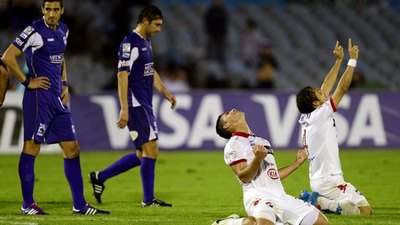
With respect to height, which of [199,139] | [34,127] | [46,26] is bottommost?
[199,139]

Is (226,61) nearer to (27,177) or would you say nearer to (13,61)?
(27,177)

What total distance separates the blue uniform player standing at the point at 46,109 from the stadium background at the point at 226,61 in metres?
8.29

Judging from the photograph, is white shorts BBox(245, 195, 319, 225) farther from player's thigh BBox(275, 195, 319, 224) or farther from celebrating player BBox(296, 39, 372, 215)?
celebrating player BBox(296, 39, 372, 215)

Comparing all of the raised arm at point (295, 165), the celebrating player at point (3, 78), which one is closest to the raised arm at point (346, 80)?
the raised arm at point (295, 165)

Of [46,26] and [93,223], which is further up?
[46,26]

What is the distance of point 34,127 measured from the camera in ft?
36.5

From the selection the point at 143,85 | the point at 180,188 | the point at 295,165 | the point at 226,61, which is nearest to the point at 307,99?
the point at 295,165

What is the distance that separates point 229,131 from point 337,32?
17.8 m

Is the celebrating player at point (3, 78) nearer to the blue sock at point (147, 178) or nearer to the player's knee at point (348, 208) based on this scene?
the blue sock at point (147, 178)

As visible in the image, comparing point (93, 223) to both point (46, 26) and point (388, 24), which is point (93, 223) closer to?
point (46, 26)

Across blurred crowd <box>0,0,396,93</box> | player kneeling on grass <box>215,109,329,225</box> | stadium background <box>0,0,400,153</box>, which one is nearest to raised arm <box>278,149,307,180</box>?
player kneeling on grass <box>215,109,329,225</box>

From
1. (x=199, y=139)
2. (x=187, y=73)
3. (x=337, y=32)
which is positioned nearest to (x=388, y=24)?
(x=337, y=32)

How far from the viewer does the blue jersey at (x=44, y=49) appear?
1097 cm

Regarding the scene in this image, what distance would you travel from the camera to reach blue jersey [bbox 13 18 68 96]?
11.0 meters
